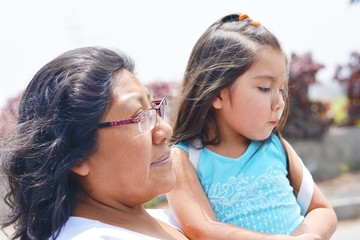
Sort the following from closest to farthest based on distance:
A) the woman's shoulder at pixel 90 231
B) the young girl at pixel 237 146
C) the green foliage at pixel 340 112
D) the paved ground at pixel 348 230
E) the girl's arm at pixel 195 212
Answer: the woman's shoulder at pixel 90 231, the girl's arm at pixel 195 212, the young girl at pixel 237 146, the paved ground at pixel 348 230, the green foliage at pixel 340 112

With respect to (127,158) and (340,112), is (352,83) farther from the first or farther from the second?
(127,158)

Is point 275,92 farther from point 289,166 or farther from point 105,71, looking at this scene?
point 105,71

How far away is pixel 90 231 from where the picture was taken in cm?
153

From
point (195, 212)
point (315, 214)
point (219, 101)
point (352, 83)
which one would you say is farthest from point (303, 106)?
point (195, 212)

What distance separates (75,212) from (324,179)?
19.5ft

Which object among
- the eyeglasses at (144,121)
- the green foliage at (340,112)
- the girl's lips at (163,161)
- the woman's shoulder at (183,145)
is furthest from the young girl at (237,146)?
the green foliage at (340,112)

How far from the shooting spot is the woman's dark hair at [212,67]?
2016mm

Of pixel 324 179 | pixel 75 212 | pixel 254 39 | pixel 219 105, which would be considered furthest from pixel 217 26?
pixel 324 179

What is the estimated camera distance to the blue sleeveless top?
1.97m

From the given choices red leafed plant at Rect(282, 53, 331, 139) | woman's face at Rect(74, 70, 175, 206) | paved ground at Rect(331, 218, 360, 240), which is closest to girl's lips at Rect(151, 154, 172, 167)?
woman's face at Rect(74, 70, 175, 206)

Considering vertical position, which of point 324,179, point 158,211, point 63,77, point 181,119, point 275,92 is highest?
point 63,77

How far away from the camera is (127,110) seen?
161 cm

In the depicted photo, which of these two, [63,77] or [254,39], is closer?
[63,77]

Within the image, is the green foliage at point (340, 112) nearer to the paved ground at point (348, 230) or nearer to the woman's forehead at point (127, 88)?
the paved ground at point (348, 230)
